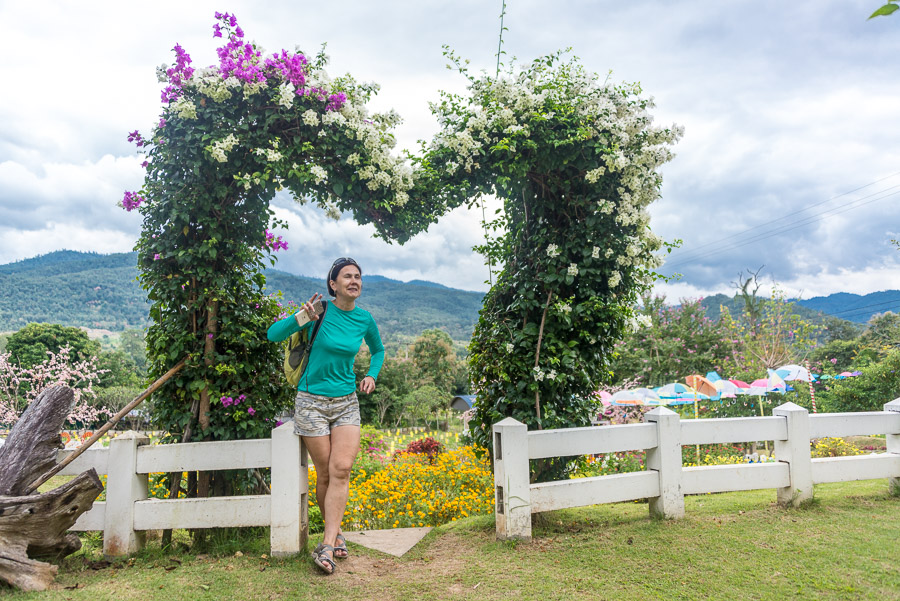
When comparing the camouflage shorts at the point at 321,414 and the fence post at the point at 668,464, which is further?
the fence post at the point at 668,464

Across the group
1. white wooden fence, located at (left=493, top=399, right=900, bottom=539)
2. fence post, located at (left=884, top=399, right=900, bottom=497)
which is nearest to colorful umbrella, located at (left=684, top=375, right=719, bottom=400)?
fence post, located at (left=884, top=399, right=900, bottom=497)

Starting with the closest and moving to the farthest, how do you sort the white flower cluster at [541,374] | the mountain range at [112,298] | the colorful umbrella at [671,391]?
the white flower cluster at [541,374], the colorful umbrella at [671,391], the mountain range at [112,298]

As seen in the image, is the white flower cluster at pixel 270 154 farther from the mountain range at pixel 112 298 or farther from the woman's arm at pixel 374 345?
the mountain range at pixel 112 298

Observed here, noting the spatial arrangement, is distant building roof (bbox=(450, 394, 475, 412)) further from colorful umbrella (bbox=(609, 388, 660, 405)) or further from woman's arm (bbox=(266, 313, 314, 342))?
woman's arm (bbox=(266, 313, 314, 342))

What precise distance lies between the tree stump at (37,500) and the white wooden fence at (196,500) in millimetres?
270

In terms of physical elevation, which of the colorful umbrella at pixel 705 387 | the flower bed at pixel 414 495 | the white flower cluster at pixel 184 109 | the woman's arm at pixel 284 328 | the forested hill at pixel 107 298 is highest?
the forested hill at pixel 107 298

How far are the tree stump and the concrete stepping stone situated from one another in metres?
1.94

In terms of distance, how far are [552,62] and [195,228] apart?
352 cm

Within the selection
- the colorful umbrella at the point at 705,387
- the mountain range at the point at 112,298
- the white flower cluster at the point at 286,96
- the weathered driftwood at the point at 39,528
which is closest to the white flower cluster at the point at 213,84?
the white flower cluster at the point at 286,96

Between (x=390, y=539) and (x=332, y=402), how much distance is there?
1.52 m

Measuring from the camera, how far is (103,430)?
4023mm

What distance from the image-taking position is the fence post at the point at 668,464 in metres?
4.53

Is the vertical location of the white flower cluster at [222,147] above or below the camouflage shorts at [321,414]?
above

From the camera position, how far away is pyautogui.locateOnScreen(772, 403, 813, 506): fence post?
487 centimetres
